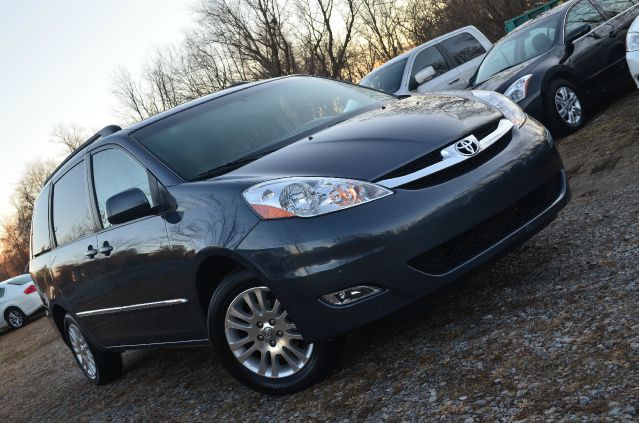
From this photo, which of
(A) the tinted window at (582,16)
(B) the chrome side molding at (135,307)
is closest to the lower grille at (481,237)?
(B) the chrome side molding at (135,307)

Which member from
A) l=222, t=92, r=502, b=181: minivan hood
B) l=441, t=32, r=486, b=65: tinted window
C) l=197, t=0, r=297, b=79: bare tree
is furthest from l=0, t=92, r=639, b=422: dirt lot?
l=197, t=0, r=297, b=79: bare tree

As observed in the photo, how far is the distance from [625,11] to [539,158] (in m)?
6.30

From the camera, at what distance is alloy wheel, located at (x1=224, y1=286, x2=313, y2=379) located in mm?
3311

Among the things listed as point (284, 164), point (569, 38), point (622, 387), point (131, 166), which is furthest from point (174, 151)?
point (569, 38)

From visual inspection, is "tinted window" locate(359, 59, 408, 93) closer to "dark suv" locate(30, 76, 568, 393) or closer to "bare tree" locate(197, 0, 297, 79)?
"dark suv" locate(30, 76, 568, 393)

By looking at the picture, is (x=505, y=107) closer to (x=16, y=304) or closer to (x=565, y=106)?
(x=565, y=106)

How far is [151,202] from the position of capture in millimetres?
3840

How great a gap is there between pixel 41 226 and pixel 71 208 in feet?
2.94

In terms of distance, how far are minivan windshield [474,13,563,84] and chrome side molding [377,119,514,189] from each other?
5.70m

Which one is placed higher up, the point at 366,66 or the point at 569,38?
the point at 366,66

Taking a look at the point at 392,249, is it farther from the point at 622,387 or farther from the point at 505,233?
the point at 622,387

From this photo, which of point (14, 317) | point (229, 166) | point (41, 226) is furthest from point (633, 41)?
point (14, 317)

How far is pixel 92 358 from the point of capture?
A: 5555 mm

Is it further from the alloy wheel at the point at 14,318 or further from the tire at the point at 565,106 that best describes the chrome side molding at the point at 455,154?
the alloy wheel at the point at 14,318
